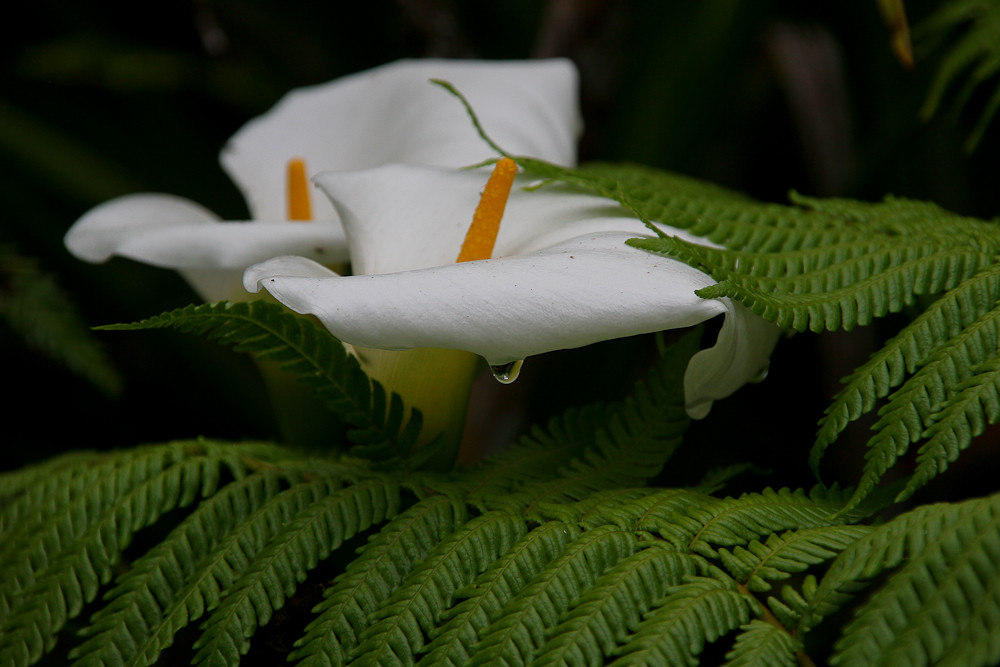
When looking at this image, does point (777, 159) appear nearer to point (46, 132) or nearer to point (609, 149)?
point (609, 149)

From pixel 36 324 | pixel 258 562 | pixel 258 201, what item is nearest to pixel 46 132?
pixel 36 324

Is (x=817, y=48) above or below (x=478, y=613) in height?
above

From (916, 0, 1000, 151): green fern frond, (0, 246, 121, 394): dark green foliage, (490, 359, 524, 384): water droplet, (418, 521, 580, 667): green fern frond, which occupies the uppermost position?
(916, 0, 1000, 151): green fern frond

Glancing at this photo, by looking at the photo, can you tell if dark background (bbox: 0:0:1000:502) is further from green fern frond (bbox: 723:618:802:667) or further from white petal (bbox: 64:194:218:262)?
green fern frond (bbox: 723:618:802:667)

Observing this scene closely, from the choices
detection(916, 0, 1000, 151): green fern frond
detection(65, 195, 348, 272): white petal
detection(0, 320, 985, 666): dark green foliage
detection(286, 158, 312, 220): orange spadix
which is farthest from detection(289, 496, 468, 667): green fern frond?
detection(916, 0, 1000, 151): green fern frond

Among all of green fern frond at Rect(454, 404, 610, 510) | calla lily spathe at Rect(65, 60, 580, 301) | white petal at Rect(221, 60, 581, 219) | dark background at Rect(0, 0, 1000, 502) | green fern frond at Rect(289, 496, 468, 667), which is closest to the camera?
green fern frond at Rect(289, 496, 468, 667)

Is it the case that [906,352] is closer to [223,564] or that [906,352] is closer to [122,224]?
[223,564]

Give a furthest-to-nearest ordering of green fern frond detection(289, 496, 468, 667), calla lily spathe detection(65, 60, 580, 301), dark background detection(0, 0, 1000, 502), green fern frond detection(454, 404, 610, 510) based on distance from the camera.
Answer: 1. dark background detection(0, 0, 1000, 502)
2. calla lily spathe detection(65, 60, 580, 301)
3. green fern frond detection(454, 404, 610, 510)
4. green fern frond detection(289, 496, 468, 667)
